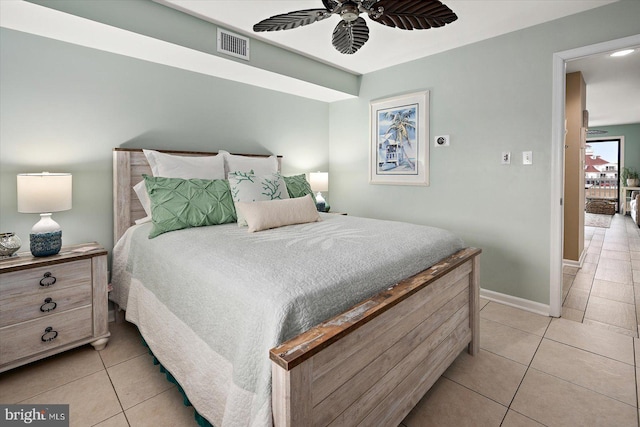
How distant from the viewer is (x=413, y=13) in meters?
1.72

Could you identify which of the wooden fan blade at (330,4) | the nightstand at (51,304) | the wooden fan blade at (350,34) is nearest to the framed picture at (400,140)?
the wooden fan blade at (350,34)

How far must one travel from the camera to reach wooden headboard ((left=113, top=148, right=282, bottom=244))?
2488 millimetres

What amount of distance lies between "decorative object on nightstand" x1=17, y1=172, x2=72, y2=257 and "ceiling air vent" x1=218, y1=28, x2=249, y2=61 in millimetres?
1530

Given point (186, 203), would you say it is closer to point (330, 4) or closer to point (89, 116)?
point (89, 116)

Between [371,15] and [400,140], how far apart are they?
1.93 metres

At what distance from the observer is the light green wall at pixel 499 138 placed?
2.60 meters

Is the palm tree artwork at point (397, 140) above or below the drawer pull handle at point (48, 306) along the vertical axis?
above

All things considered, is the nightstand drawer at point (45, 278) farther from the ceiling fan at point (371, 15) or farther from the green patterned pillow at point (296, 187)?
the ceiling fan at point (371, 15)

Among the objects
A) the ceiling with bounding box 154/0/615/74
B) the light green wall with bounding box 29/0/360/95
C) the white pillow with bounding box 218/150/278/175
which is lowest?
the white pillow with bounding box 218/150/278/175

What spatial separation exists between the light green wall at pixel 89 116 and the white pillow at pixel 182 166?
0.90ft

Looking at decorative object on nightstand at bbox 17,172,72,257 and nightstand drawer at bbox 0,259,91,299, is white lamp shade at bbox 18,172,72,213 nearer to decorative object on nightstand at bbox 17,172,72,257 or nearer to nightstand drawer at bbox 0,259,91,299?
decorative object on nightstand at bbox 17,172,72,257

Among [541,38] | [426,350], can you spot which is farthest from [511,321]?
[541,38]

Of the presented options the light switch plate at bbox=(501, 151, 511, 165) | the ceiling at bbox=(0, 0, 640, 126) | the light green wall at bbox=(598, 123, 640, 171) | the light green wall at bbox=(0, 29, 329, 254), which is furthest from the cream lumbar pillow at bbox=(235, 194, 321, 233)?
the light green wall at bbox=(598, 123, 640, 171)

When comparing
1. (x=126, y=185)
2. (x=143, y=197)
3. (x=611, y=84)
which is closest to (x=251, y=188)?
(x=143, y=197)
